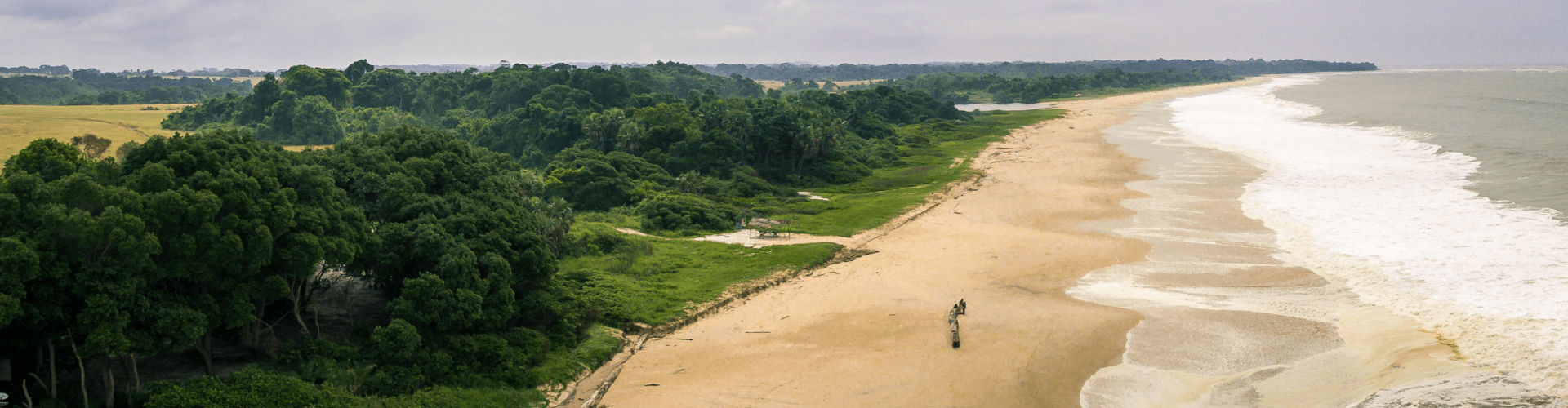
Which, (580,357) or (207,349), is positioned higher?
(207,349)

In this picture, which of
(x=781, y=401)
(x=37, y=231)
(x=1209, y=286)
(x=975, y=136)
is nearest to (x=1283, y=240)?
(x=1209, y=286)

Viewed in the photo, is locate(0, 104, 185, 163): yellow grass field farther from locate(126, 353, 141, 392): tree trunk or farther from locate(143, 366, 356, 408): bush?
locate(143, 366, 356, 408): bush

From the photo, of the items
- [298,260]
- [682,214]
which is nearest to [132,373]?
[298,260]

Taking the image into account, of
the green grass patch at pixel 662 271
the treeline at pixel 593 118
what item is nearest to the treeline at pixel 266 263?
the green grass patch at pixel 662 271

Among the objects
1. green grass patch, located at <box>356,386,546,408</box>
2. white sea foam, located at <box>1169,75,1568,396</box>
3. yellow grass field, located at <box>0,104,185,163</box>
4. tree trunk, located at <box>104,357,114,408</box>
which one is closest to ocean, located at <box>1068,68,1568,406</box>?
white sea foam, located at <box>1169,75,1568,396</box>

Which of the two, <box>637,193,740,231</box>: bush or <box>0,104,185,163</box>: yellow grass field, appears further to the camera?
<box>637,193,740,231</box>: bush

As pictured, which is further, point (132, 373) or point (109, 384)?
point (132, 373)

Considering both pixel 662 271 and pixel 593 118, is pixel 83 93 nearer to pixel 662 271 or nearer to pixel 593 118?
pixel 593 118
